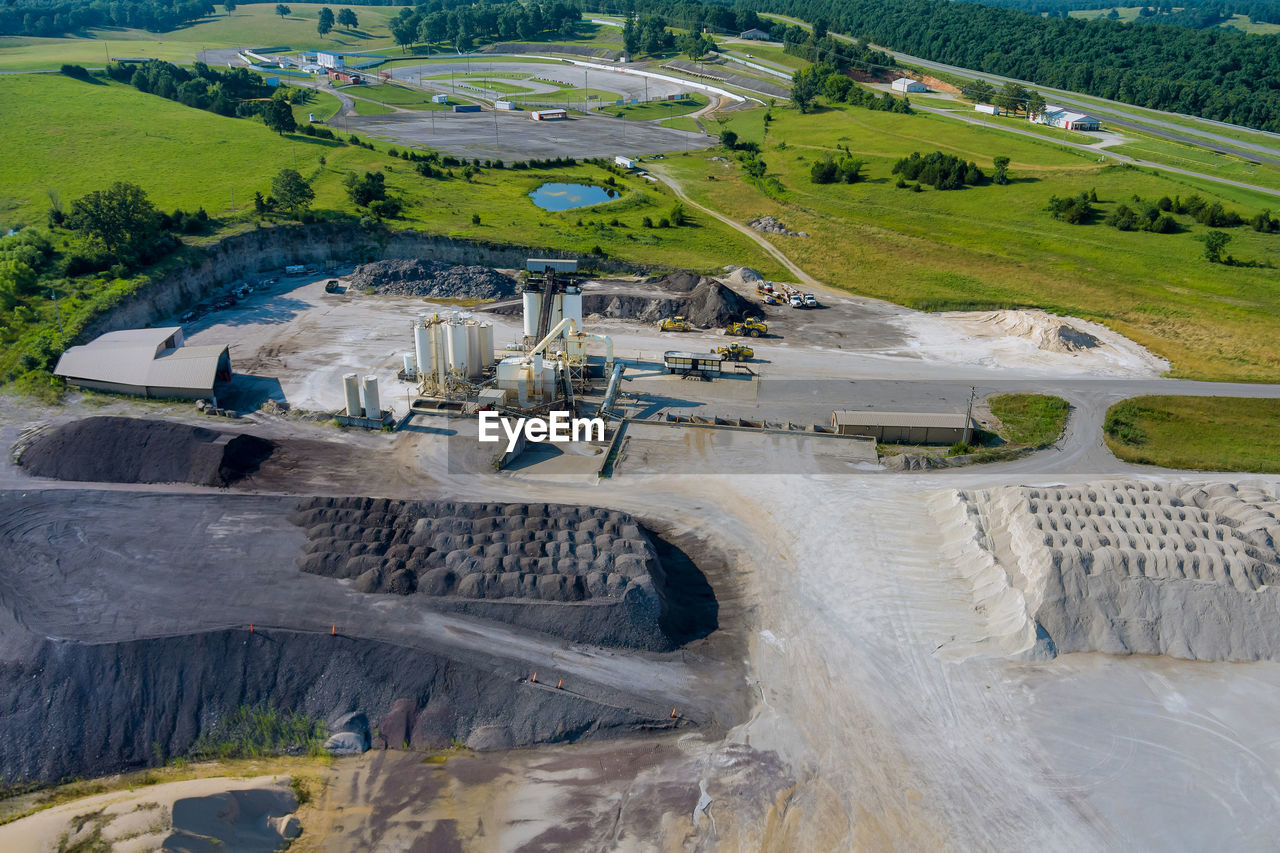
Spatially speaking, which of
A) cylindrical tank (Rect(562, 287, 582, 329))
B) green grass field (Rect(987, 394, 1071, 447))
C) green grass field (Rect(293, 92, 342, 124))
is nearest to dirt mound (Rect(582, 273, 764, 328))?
cylindrical tank (Rect(562, 287, 582, 329))

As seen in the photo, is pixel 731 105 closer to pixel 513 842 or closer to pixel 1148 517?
pixel 1148 517

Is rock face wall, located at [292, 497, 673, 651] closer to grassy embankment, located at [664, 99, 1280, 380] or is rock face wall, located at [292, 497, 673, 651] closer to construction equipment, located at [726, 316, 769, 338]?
construction equipment, located at [726, 316, 769, 338]

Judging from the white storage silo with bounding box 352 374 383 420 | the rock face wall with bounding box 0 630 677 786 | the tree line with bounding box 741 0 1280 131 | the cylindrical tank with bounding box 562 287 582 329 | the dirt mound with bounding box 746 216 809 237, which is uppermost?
the tree line with bounding box 741 0 1280 131

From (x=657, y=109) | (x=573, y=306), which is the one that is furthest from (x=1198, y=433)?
(x=657, y=109)

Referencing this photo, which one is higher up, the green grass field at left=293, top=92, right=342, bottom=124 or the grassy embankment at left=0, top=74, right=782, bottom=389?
the green grass field at left=293, top=92, right=342, bottom=124

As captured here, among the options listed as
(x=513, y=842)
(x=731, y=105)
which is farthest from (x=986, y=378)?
(x=731, y=105)
